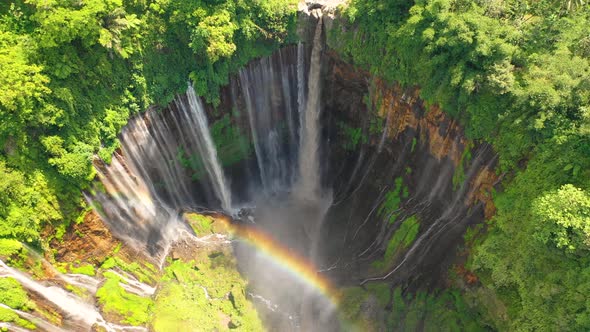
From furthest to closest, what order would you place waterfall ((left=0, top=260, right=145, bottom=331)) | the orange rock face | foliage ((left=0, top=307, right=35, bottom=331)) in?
the orange rock face → waterfall ((left=0, top=260, right=145, bottom=331)) → foliage ((left=0, top=307, right=35, bottom=331))

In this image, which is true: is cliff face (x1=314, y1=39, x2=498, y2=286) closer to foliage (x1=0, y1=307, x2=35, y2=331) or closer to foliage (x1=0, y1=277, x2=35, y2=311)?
foliage (x1=0, y1=307, x2=35, y2=331)

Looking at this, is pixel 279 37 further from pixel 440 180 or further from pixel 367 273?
pixel 367 273

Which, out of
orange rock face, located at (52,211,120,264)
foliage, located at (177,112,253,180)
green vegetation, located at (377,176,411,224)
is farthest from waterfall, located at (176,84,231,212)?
green vegetation, located at (377,176,411,224)

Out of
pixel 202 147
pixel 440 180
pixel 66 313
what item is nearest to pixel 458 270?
pixel 440 180

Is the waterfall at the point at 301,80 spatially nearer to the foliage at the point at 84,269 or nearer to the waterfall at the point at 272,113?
the waterfall at the point at 272,113

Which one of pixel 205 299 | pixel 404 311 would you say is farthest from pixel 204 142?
pixel 404 311
